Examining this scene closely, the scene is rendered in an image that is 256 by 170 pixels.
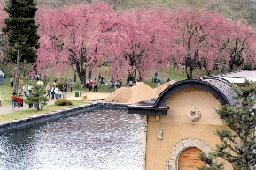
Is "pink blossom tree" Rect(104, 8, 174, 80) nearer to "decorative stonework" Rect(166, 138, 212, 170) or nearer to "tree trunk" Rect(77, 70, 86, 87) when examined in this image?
"tree trunk" Rect(77, 70, 86, 87)

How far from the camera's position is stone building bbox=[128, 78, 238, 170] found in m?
17.4

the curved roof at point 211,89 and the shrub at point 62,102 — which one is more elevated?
the curved roof at point 211,89

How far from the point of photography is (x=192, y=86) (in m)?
17.4

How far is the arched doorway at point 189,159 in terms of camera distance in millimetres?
17766

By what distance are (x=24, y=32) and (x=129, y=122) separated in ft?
47.2

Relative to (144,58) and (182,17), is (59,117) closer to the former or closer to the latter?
(144,58)

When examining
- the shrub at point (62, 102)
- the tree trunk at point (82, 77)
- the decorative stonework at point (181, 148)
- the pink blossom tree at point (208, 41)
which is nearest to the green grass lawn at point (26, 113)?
the shrub at point (62, 102)

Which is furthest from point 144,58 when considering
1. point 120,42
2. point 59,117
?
point 59,117

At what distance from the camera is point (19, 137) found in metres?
32.7

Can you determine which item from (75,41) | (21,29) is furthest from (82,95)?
(21,29)

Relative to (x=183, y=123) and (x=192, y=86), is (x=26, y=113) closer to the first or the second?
(x=183, y=123)

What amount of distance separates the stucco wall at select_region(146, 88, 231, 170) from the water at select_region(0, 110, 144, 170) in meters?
7.55

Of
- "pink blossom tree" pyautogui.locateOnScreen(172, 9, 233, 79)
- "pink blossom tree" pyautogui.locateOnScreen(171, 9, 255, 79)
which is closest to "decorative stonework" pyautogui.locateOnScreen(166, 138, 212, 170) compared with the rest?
"pink blossom tree" pyautogui.locateOnScreen(171, 9, 255, 79)

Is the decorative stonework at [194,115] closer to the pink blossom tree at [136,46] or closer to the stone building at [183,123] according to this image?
the stone building at [183,123]
